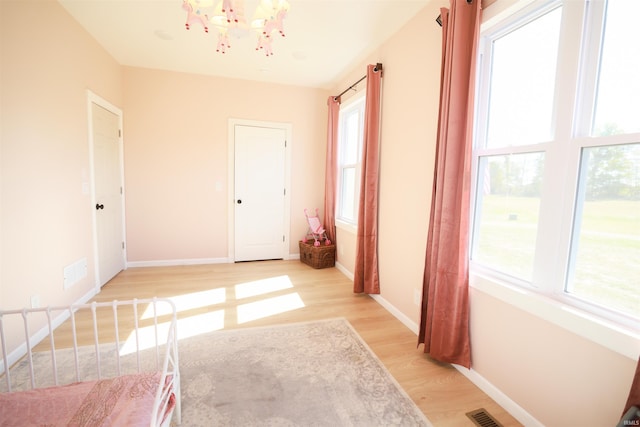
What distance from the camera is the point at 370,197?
3.19 m

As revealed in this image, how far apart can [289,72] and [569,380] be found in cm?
408

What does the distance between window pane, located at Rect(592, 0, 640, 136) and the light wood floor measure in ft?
5.27

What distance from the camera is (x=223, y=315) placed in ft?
9.10

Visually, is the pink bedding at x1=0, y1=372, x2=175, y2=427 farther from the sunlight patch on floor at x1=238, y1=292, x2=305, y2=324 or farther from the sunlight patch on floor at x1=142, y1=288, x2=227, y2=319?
the sunlight patch on floor at x1=142, y1=288, x2=227, y2=319

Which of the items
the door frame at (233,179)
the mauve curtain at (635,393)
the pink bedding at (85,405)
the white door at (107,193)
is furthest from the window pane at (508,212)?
the white door at (107,193)

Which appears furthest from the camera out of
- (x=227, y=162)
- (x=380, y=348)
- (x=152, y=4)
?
(x=227, y=162)

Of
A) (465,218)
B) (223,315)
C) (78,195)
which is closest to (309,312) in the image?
(223,315)

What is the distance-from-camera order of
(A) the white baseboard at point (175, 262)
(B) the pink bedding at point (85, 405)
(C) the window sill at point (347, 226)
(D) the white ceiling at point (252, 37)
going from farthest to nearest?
(A) the white baseboard at point (175, 262) → (C) the window sill at point (347, 226) → (D) the white ceiling at point (252, 37) → (B) the pink bedding at point (85, 405)

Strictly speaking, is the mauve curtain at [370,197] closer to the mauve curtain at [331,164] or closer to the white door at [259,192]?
the mauve curtain at [331,164]

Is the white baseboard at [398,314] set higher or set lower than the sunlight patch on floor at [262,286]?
higher

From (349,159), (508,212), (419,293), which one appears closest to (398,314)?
(419,293)

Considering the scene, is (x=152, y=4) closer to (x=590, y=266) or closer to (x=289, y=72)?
(x=289, y=72)

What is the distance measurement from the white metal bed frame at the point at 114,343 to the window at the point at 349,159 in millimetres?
2519

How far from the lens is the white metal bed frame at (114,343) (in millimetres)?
1168
